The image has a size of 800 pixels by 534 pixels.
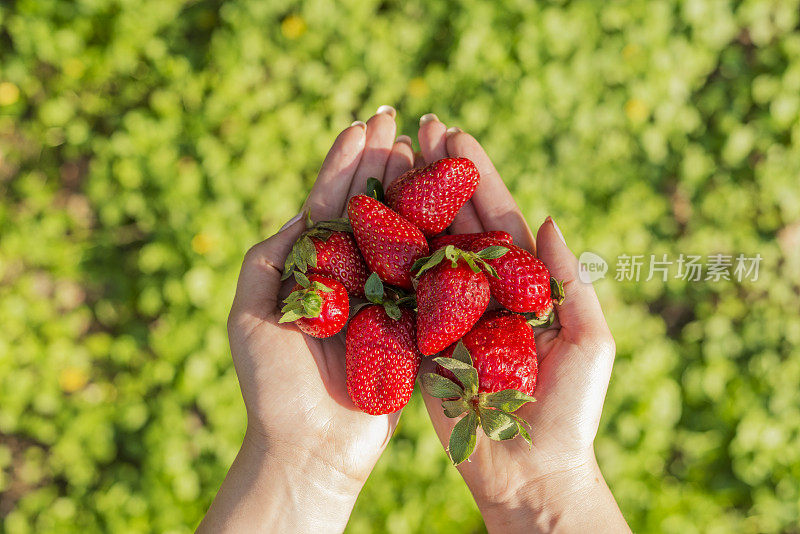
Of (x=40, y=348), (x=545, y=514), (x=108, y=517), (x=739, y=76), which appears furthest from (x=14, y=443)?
(x=739, y=76)

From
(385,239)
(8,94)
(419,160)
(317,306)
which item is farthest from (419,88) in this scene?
(8,94)

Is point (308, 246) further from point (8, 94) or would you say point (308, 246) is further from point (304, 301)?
point (8, 94)

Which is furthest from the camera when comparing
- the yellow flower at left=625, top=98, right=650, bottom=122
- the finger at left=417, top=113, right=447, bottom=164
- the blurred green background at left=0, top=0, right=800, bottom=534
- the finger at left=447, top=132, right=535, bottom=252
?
the yellow flower at left=625, top=98, right=650, bottom=122

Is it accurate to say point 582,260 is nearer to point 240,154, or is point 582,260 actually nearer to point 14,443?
point 240,154

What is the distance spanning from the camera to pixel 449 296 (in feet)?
6.32

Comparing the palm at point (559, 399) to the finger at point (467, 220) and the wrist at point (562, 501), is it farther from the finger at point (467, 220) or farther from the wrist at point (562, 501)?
the finger at point (467, 220)

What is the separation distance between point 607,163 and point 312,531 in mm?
2245

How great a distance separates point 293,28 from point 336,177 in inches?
51.5

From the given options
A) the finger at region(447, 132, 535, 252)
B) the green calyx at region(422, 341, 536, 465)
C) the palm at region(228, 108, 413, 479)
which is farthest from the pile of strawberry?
the finger at region(447, 132, 535, 252)

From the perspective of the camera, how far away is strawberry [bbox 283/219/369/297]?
81.0 inches

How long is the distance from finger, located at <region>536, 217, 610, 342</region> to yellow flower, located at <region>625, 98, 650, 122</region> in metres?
1.38

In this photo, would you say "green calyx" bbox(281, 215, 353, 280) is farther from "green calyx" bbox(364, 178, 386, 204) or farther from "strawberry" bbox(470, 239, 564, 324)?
"strawberry" bbox(470, 239, 564, 324)

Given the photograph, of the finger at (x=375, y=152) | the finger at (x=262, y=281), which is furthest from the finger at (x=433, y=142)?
the finger at (x=262, y=281)

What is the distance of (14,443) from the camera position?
10.3 ft
